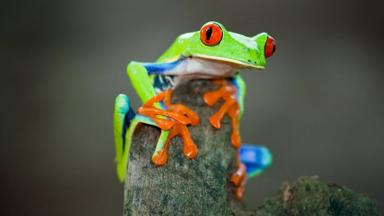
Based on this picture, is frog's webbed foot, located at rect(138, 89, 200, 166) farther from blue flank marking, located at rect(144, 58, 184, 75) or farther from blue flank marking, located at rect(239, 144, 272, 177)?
blue flank marking, located at rect(239, 144, 272, 177)

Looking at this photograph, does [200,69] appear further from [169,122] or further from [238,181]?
[238,181]

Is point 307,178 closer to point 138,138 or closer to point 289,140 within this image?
point 138,138

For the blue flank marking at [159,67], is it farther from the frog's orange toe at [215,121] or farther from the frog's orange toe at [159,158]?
the frog's orange toe at [159,158]

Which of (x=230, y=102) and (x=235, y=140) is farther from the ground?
(x=230, y=102)

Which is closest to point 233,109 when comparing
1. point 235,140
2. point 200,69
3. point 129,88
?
point 235,140

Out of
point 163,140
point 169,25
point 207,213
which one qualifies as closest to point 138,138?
point 163,140

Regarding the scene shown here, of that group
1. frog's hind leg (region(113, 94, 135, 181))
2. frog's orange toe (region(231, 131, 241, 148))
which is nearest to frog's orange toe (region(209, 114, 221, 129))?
frog's orange toe (region(231, 131, 241, 148))

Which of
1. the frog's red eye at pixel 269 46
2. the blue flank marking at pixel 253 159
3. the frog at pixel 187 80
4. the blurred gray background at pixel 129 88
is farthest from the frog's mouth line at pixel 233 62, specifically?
the blurred gray background at pixel 129 88
